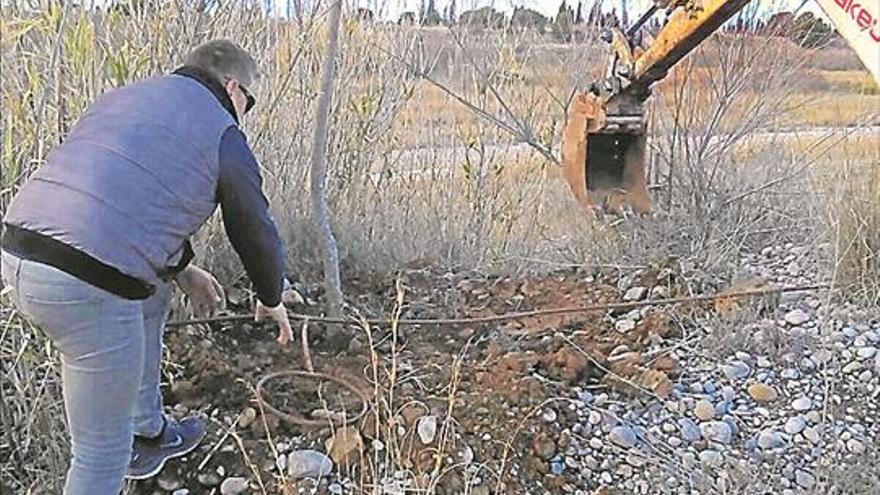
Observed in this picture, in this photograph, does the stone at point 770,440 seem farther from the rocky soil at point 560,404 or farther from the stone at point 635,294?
the stone at point 635,294

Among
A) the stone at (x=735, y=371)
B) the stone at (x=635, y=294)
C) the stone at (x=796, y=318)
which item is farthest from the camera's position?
the stone at (x=635, y=294)

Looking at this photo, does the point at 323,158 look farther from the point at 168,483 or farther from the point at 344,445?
the point at 168,483

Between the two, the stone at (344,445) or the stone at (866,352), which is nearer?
the stone at (344,445)

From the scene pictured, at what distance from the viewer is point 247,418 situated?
3418 mm

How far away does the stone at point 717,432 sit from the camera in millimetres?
3629

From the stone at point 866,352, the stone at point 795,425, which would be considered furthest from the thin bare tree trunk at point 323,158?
the stone at point 866,352

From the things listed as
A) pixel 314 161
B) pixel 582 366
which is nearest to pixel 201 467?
pixel 314 161

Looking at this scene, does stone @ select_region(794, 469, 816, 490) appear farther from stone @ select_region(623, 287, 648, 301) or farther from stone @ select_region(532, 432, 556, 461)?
stone @ select_region(623, 287, 648, 301)

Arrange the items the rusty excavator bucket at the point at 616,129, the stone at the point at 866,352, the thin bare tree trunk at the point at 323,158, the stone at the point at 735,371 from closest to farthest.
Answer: the thin bare tree trunk at the point at 323,158
the stone at the point at 735,371
the stone at the point at 866,352
the rusty excavator bucket at the point at 616,129

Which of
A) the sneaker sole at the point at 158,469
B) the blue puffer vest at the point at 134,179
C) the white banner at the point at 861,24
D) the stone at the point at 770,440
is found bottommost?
the stone at the point at 770,440

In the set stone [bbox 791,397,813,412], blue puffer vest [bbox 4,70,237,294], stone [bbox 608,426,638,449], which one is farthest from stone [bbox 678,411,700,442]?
blue puffer vest [bbox 4,70,237,294]

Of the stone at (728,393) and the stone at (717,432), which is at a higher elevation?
the stone at (728,393)

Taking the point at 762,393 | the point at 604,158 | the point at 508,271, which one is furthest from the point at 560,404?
the point at 604,158

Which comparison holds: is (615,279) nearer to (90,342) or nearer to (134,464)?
(134,464)
